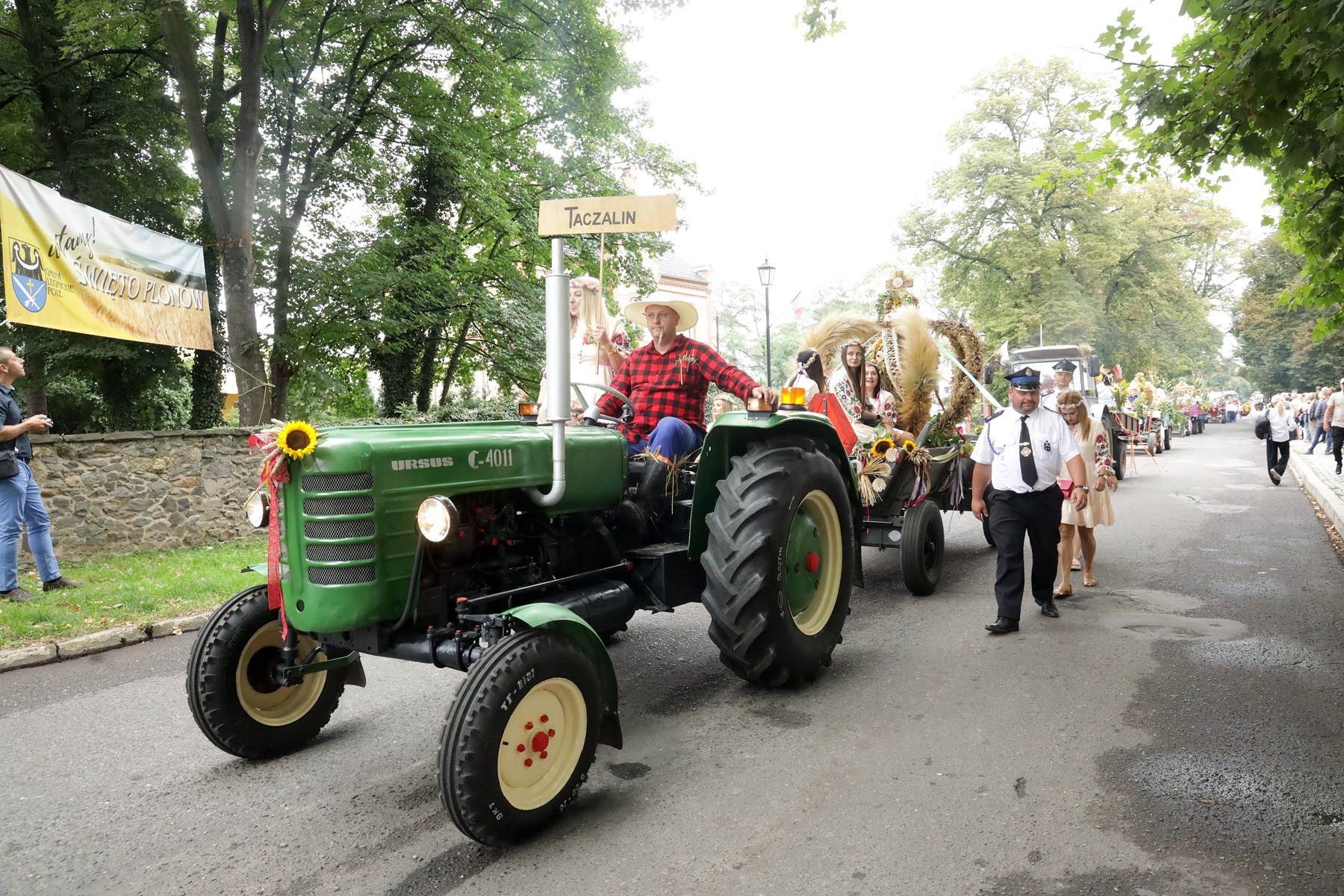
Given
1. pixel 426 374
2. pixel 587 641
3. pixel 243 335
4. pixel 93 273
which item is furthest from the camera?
pixel 426 374

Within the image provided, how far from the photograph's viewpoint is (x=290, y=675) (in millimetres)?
3287

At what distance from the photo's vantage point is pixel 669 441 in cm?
440

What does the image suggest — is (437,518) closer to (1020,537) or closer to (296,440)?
(296,440)

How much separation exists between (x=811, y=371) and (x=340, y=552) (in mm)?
5583

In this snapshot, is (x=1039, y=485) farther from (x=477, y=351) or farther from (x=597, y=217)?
(x=477, y=351)

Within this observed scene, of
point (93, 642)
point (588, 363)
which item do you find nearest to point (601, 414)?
point (588, 363)

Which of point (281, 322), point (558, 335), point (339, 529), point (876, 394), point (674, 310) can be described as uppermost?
point (281, 322)

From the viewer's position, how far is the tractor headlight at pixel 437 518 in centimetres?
292

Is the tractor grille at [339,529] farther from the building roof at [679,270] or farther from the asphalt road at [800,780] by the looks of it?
the building roof at [679,270]

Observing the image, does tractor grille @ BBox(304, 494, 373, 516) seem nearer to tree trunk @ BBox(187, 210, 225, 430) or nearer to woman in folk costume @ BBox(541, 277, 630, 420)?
woman in folk costume @ BBox(541, 277, 630, 420)

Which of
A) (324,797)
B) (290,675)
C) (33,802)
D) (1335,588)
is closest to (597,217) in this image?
(290,675)

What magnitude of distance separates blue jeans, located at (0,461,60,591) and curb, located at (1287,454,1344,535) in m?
12.5

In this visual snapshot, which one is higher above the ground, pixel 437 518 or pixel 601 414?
pixel 601 414

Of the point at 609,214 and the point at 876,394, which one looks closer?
the point at 609,214
